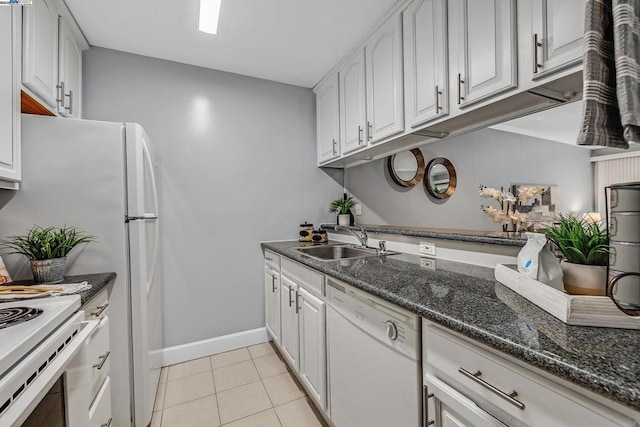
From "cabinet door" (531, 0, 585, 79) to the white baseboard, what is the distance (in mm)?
2628

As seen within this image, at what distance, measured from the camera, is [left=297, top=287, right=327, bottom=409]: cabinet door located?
1.50 meters

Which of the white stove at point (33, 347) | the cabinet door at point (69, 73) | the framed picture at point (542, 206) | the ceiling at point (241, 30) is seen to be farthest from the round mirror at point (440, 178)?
the cabinet door at point (69, 73)

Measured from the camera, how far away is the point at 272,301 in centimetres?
237

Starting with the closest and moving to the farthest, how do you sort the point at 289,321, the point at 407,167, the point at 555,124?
the point at 555,124 → the point at 289,321 → the point at 407,167

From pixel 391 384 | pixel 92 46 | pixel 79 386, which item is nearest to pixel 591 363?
pixel 391 384

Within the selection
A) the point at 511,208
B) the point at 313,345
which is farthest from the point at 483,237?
the point at 313,345

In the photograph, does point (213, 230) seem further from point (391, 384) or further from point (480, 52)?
point (480, 52)

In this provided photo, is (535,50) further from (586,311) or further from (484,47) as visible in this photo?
(586,311)

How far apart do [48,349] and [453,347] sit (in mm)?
1096

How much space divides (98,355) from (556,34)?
7.13 ft

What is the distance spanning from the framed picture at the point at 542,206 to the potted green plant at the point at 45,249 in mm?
2277

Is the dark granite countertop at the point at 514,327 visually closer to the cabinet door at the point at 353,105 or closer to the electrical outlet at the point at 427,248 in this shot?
the electrical outlet at the point at 427,248

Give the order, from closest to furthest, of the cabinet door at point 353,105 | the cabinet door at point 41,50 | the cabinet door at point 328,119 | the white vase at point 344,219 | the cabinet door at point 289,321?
1. the cabinet door at point 41,50
2. the cabinet door at point 289,321
3. the cabinet door at point 353,105
4. the cabinet door at point 328,119
5. the white vase at point 344,219

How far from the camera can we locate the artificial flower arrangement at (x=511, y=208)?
1.40 metres
